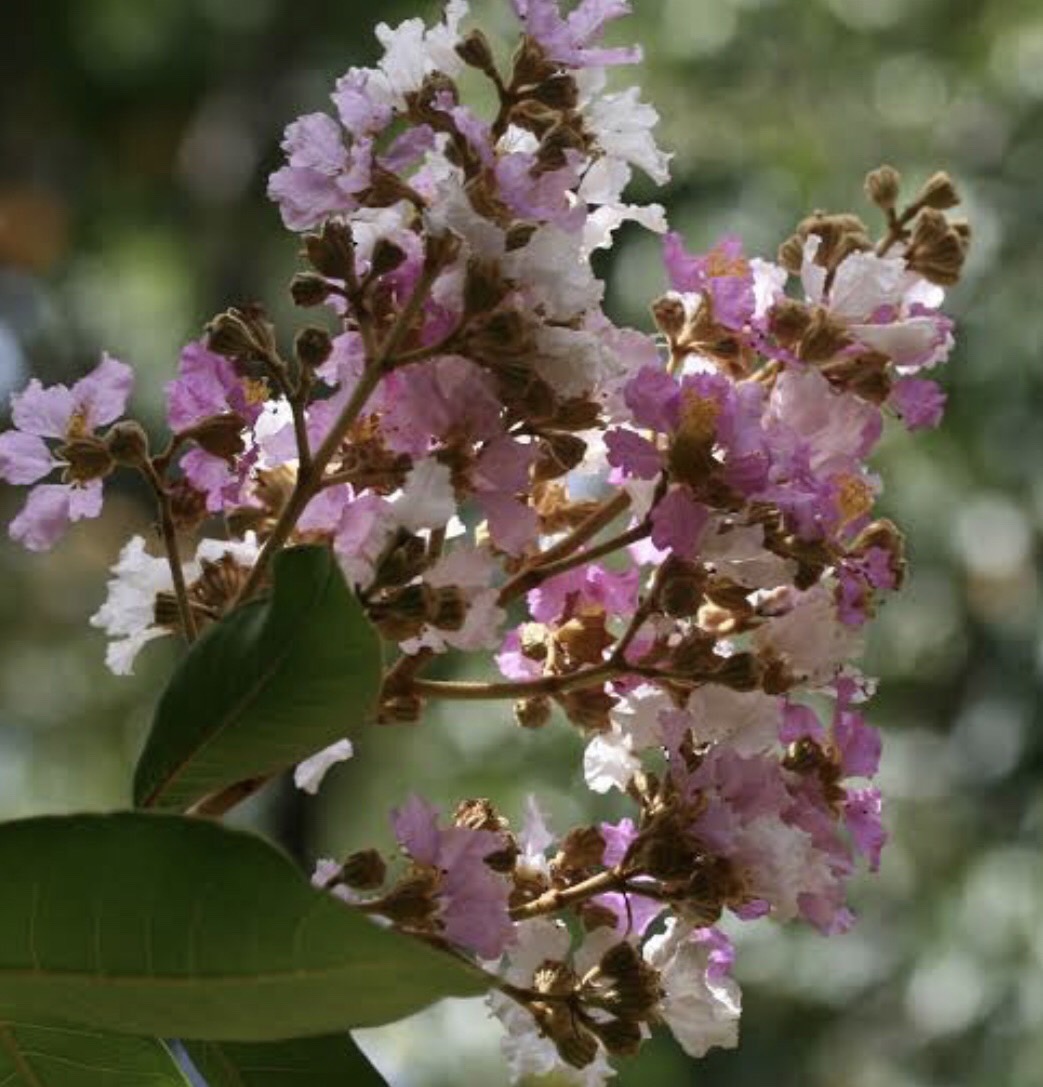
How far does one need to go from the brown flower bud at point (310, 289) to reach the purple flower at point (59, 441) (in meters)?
0.08

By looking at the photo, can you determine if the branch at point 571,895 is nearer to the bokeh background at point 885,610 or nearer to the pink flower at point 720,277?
the pink flower at point 720,277

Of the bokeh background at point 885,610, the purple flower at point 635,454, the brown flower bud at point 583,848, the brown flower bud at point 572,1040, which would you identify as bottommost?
the bokeh background at point 885,610

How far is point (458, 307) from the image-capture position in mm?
642

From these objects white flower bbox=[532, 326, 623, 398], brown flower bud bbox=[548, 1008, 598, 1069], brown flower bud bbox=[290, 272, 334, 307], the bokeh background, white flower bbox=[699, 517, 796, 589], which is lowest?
the bokeh background

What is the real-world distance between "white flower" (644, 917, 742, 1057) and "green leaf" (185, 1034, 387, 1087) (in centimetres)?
11

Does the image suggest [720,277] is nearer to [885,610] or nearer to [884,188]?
[884,188]

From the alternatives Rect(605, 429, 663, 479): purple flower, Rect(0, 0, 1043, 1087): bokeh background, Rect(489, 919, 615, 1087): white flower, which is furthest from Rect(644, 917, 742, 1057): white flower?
Rect(0, 0, 1043, 1087): bokeh background

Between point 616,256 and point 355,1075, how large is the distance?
2.62 m

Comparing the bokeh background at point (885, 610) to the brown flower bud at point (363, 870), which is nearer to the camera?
the brown flower bud at point (363, 870)

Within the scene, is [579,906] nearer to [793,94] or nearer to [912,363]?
[912,363]

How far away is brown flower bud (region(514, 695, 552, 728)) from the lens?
729 mm

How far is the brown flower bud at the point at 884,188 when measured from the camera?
2.58 feet

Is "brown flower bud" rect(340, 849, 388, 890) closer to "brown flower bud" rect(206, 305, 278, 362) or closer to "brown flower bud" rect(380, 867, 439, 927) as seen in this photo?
"brown flower bud" rect(380, 867, 439, 927)

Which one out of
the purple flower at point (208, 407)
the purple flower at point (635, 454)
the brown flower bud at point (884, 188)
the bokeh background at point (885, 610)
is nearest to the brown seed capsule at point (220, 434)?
the purple flower at point (208, 407)
